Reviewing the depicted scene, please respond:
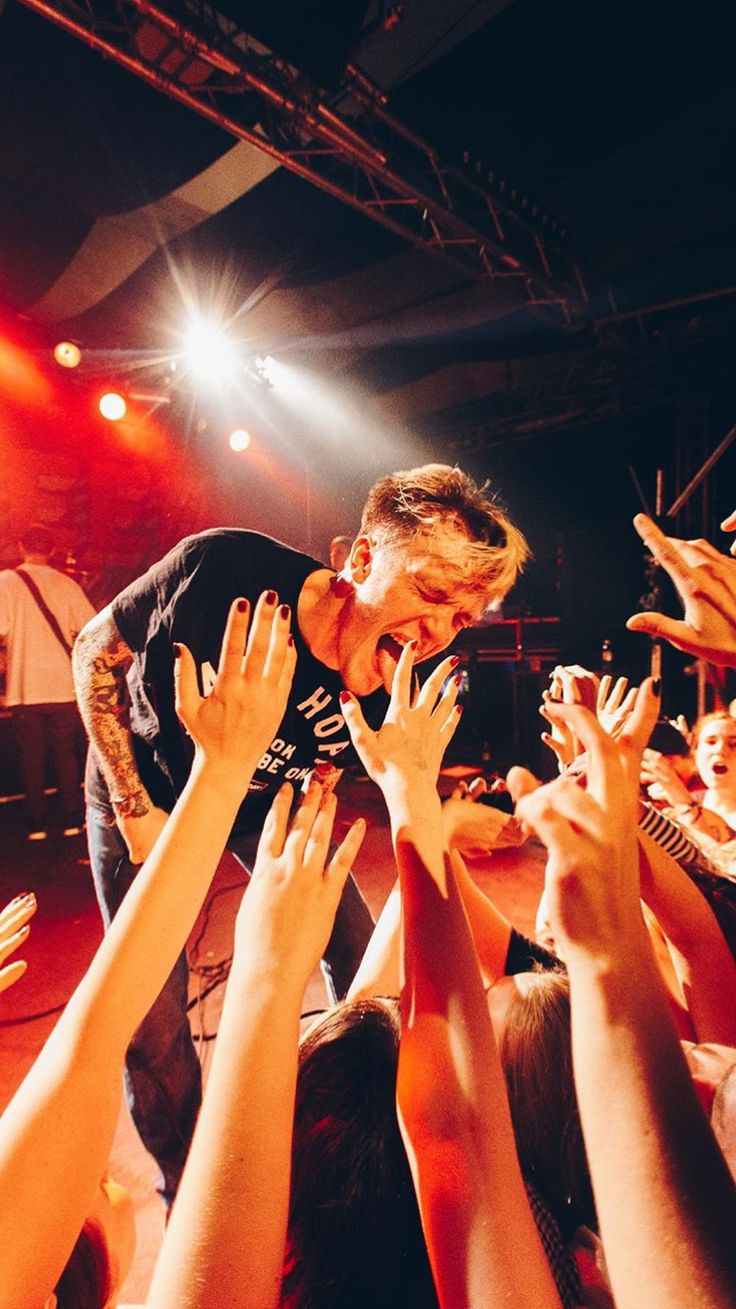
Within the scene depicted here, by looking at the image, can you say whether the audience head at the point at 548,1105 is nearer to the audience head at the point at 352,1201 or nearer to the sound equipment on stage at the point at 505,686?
the audience head at the point at 352,1201

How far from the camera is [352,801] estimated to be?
6672 mm

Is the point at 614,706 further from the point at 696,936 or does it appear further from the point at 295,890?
the point at 295,890

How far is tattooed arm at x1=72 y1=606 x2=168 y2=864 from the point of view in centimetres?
186

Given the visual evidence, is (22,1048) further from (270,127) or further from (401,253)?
(401,253)

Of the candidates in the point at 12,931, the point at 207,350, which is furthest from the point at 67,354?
the point at 12,931

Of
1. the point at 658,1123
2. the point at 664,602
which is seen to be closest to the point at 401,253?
the point at 664,602

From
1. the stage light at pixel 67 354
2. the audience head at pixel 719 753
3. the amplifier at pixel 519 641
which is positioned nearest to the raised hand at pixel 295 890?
the audience head at pixel 719 753

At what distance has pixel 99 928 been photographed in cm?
379

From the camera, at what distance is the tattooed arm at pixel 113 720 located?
1860 mm

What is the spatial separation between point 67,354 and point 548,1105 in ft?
26.4

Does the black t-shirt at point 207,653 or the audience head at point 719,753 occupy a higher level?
the black t-shirt at point 207,653

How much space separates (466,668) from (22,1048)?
286 inches

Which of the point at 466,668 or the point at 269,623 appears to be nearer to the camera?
the point at 269,623

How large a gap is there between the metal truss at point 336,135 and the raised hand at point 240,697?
4.20 meters
